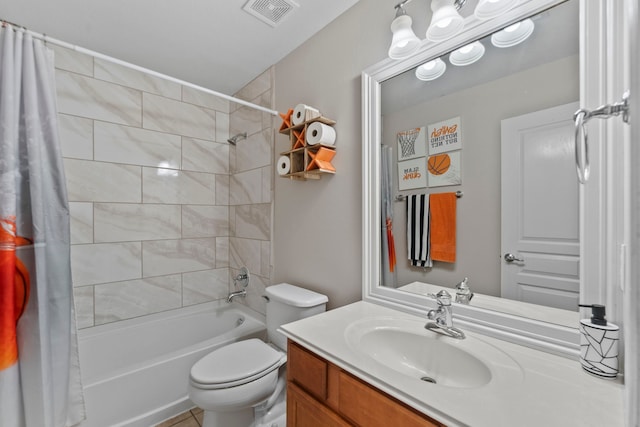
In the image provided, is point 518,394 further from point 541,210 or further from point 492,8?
point 492,8

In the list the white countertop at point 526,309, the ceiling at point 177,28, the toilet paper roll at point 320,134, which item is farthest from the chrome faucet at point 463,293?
the ceiling at point 177,28

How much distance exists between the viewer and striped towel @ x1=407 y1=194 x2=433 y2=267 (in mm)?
1215

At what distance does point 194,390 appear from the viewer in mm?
1257

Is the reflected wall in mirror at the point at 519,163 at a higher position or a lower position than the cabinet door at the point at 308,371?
higher

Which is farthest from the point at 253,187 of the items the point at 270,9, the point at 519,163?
→ the point at 519,163

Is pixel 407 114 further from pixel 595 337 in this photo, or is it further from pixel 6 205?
pixel 6 205

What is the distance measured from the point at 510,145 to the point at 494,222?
27 centimetres

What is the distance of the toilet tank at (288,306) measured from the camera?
1.50 metres

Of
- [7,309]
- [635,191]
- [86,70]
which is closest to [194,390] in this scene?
[7,309]

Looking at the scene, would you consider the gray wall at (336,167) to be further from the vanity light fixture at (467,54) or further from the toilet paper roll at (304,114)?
the vanity light fixture at (467,54)

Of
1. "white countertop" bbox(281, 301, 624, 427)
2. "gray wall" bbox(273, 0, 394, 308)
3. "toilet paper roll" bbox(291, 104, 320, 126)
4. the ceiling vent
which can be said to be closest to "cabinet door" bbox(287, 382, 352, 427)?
"white countertop" bbox(281, 301, 624, 427)

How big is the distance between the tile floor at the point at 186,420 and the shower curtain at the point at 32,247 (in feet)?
1.86

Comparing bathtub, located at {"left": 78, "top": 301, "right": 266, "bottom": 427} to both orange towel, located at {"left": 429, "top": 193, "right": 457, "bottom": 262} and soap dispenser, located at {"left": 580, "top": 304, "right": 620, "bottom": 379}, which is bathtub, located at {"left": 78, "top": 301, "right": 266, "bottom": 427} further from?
soap dispenser, located at {"left": 580, "top": 304, "right": 620, "bottom": 379}

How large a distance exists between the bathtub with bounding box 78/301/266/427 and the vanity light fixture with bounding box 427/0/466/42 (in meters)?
1.92
